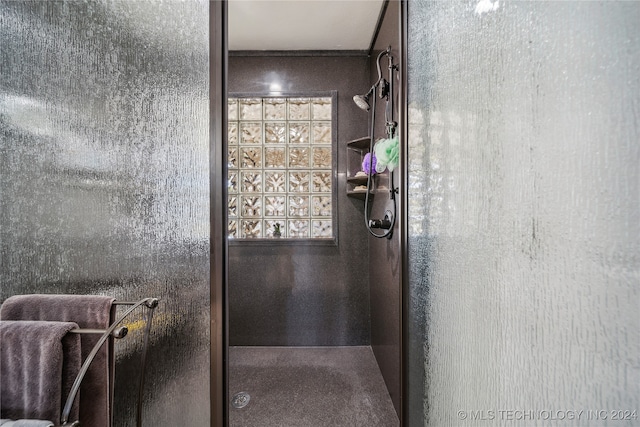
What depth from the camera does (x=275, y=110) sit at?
2.73m

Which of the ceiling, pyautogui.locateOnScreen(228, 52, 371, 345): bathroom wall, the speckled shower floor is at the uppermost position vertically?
the ceiling

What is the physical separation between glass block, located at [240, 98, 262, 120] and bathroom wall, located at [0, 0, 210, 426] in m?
1.59

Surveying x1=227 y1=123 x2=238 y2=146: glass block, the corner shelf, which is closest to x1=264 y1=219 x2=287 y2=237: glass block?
the corner shelf

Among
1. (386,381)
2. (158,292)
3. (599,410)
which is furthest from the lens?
(386,381)

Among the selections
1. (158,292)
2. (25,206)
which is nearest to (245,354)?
(158,292)

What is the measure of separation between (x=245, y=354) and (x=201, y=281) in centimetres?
171

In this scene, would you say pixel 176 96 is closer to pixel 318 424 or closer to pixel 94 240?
pixel 94 240

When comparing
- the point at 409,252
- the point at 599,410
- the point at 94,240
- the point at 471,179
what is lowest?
the point at 599,410

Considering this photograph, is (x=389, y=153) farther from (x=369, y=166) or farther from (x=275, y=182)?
(x=275, y=182)

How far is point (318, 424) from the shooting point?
1712 mm

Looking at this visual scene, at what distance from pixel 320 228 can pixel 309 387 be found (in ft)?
4.24

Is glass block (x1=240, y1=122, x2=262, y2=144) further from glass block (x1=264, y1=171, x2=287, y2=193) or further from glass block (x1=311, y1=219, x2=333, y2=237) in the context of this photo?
glass block (x1=311, y1=219, x2=333, y2=237)

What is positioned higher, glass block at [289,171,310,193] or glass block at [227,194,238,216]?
glass block at [289,171,310,193]

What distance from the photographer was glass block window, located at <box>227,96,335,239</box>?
8.93 ft
